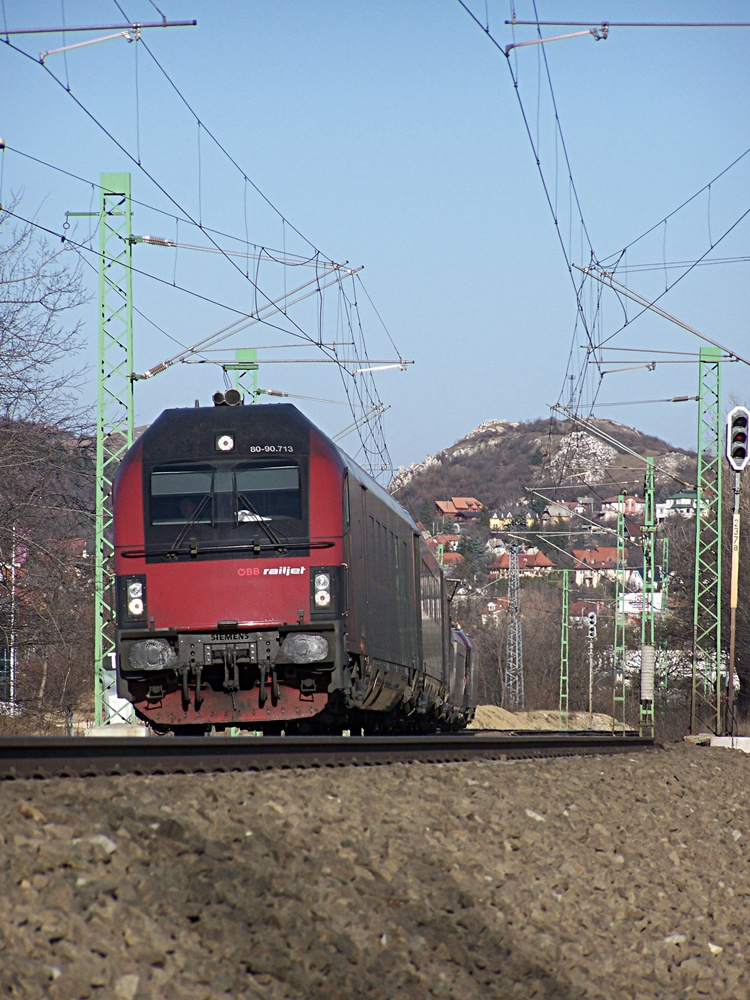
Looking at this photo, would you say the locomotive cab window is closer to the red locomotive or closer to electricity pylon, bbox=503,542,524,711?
the red locomotive

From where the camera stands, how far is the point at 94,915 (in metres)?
4.48

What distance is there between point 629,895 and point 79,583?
1525 centimetres

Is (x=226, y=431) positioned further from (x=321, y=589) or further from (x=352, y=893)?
(x=352, y=893)

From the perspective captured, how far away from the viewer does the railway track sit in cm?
682

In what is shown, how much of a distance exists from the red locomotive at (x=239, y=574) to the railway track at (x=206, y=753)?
1544 mm

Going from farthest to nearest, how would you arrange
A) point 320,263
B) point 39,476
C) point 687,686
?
point 687,686 < point 320,263 < point 39,476

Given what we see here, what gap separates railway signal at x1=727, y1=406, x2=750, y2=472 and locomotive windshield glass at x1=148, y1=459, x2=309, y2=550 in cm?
1159

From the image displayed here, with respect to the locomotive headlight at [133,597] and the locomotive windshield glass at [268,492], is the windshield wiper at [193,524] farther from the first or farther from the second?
the locomotive headlight at [133,597]

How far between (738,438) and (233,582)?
41.5ft

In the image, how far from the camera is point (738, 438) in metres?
22.5

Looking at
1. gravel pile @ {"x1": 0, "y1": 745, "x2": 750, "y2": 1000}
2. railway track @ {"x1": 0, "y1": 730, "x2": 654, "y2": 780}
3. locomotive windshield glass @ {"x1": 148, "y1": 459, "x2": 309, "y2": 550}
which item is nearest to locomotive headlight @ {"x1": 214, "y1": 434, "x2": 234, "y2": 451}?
locomotive windshield glass @ {"x1": 148, "y1": 459, "x2": 309, "y2": 550}

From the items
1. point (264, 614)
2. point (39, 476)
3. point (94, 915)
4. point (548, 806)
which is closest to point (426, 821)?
point (548, 806)

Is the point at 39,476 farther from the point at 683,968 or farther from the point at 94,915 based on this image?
the point at 94,915

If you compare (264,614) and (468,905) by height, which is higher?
(264,614)
